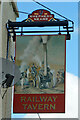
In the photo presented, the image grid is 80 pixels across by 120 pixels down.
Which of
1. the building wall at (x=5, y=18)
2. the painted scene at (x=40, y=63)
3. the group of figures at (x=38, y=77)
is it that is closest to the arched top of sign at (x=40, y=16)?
the painted scene at (x=40, y=63)

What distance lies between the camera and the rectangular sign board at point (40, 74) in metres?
8.95

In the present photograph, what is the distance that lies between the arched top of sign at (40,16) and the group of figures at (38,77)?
1.69 m

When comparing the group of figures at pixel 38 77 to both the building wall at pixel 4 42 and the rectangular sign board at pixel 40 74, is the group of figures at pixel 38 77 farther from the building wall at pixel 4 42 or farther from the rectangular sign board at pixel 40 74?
the building wall at pixel 4 42

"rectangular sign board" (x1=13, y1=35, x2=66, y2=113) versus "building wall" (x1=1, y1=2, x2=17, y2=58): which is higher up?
"building wall" (x1=1, y1=2, x2=17, y2=58)

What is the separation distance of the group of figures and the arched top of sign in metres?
1.69

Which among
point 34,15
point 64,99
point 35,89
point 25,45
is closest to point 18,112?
point 35,89

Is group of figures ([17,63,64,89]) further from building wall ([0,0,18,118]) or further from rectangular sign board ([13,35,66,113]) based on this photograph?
building wall ([0,0,18,118])

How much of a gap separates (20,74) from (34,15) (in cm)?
225

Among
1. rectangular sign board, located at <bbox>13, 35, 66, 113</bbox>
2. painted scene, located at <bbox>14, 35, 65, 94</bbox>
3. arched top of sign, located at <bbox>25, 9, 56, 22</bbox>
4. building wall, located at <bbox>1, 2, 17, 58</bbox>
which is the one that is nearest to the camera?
rectangular sign board, located at <bbox>13, 35, 66, 113</bbox>

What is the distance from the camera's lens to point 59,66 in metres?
9.30

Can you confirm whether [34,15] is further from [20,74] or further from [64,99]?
[64,99]

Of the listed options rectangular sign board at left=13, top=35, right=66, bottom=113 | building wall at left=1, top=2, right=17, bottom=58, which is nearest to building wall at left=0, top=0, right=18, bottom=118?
building wall at left=1, top=2, right=17, bottom=58

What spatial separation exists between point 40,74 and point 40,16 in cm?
213

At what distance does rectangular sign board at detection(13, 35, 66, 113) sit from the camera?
29.3ft
